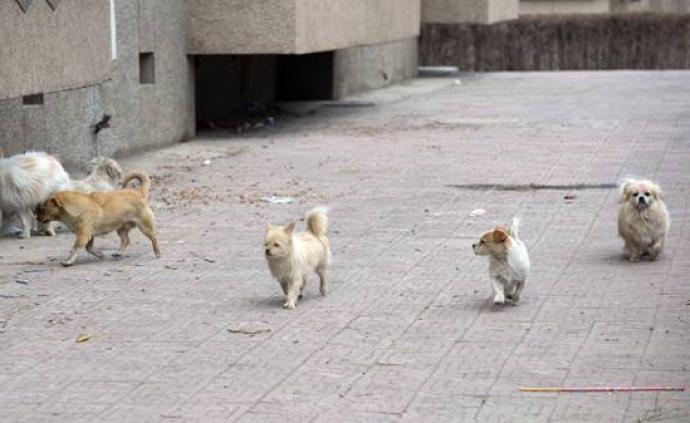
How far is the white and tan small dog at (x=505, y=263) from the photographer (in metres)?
10.7

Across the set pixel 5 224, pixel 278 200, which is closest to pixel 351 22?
pixel 278 200

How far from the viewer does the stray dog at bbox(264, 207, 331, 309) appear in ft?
35.0

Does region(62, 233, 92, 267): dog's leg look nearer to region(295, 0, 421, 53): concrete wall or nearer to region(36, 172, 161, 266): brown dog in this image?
region(36, 172, 161, 266): brown dog

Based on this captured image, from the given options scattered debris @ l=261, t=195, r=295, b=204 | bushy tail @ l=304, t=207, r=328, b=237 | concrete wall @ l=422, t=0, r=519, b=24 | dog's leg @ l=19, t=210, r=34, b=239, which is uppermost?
concrete wall @ l=422, t=0, r=519, b=24

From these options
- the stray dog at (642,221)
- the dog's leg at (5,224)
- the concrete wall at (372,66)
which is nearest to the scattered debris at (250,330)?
the stray dog at (642,221)

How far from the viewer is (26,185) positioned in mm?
14289

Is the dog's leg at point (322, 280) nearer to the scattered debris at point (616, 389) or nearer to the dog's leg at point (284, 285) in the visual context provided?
the dog's leg at point (284, 285)

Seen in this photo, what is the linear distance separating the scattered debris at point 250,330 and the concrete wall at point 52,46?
4.27 m

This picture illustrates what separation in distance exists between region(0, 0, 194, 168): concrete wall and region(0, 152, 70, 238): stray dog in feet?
7.27

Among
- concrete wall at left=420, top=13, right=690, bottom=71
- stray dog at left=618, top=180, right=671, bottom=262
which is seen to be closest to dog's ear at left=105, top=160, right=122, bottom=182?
stray dog at left=618, top=180, right=671, bottom=262

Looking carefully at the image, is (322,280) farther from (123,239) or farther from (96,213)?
(123,239)

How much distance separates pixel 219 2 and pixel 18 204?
939 centimetres

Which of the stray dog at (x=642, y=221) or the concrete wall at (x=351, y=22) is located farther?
the concrete wall at (x=351, y=22)

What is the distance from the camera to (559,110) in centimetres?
2781
